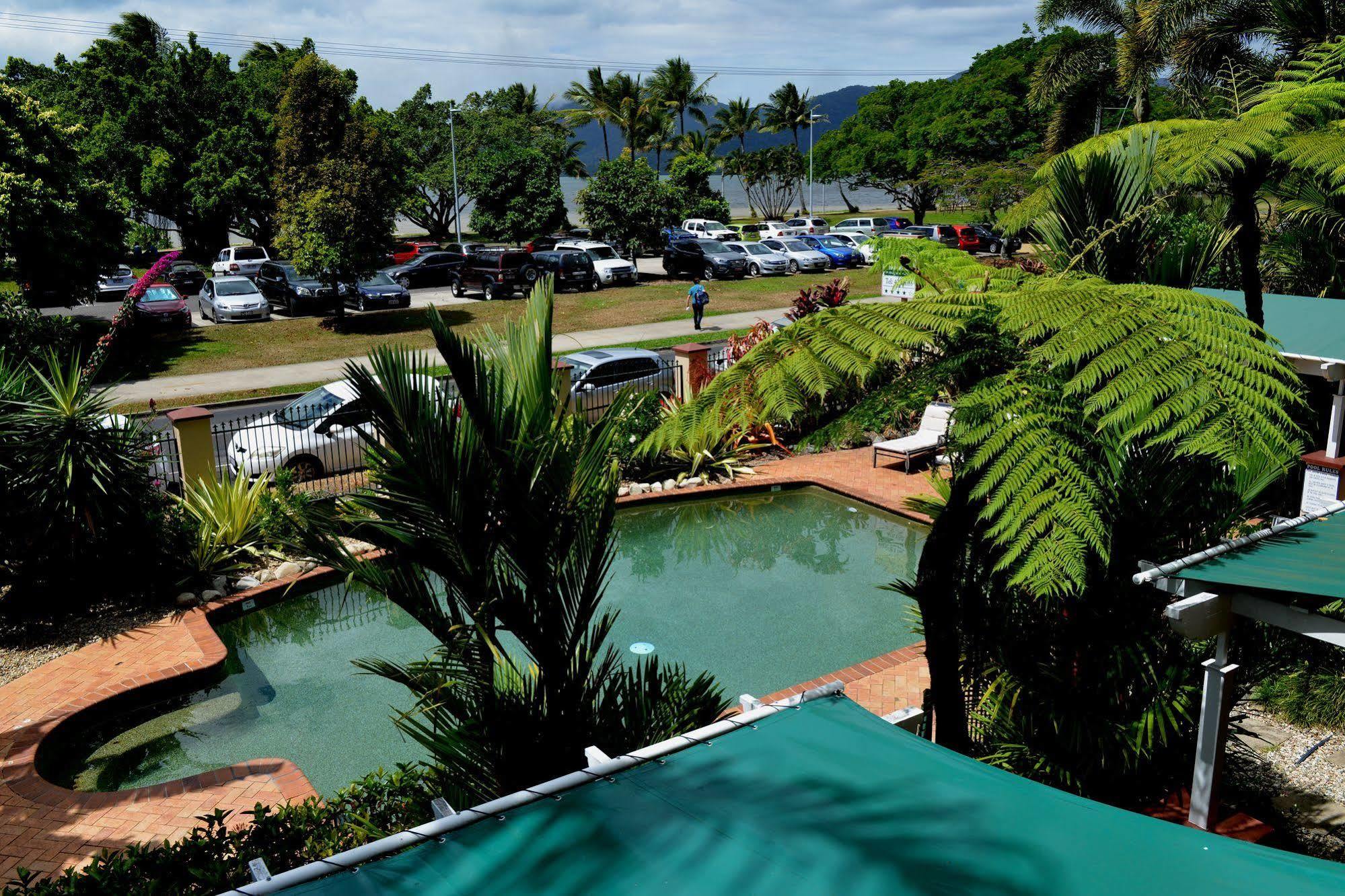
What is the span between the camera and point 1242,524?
7.23m

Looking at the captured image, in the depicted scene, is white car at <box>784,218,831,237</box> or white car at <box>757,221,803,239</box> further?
white car at <box>784,218,831,237</box>

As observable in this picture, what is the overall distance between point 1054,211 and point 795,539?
26.3ft

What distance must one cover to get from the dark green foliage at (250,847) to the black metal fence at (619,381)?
38.9 ft

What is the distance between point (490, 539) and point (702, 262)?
37.7 meters

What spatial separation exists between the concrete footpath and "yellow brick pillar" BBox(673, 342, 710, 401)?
7.22 feet

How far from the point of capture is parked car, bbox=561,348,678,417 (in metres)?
18.7

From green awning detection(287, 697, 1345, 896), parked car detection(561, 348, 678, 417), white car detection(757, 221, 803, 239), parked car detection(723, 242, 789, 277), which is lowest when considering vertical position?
parked car detection(561, 348, 678, 417)

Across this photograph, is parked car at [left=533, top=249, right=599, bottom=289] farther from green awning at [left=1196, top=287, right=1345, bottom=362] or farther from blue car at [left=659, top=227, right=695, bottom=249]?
green awning at [left=1196, top=287, right=1345, bottom=362]

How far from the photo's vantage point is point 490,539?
5367 millimetres

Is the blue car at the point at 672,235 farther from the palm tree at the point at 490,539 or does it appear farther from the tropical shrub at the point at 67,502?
the palm tree at the point at 490,539

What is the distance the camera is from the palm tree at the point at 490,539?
515 cm

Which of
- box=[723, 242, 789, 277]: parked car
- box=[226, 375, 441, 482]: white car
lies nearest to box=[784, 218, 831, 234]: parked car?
box=[723, 242, 789, 277]: parked car

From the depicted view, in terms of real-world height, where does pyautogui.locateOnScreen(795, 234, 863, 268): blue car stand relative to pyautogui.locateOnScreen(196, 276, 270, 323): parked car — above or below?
above

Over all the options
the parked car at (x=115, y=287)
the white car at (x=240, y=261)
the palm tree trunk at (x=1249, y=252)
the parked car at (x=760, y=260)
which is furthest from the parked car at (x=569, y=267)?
the palm tree trunk at (x=1249, y=252)
